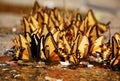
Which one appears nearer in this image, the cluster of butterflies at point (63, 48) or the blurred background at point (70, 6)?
the cluster of butterflies at point (63, 48)

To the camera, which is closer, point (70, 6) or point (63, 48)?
point (63, 48)

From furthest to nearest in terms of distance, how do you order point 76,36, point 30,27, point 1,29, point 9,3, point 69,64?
point 9,3 → point 1,29 → point 30,27 → point 76,36 → point 69,64

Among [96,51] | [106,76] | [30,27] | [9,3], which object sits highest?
[9,3]

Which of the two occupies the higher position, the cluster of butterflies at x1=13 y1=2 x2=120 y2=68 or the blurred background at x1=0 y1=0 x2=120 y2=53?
the blurred background at x1=0 y1=0 x2=120 y2=53

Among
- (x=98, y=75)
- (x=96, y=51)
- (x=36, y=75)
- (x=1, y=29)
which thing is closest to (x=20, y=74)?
(x=36, y=75)

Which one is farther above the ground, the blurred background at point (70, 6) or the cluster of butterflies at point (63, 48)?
the blurred background at point (70, 6)

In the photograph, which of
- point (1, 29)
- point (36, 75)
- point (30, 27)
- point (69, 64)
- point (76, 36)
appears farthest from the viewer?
point (1, 29)

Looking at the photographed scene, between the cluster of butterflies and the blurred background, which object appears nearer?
the cluster of butterflies

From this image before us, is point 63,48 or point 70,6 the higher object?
point 70,6

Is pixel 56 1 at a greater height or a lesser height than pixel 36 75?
greater

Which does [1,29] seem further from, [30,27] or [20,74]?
[20,74]

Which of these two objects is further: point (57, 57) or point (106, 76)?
point (57, 57)
